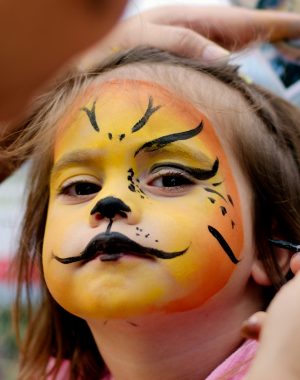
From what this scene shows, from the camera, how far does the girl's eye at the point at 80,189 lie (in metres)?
0.97

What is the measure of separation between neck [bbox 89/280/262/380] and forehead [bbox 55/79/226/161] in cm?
26

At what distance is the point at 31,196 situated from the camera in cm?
120

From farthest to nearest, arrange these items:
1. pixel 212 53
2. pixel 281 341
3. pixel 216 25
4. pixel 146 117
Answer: pixel 216 25 < pixel 212 53 < pixel 146 117 < pixel 281 341

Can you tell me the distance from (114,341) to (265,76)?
0.80 m

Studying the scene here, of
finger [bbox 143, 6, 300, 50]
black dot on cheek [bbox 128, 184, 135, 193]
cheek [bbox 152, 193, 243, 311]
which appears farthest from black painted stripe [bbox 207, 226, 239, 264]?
finger [bbox 143, 6, 300, 50]

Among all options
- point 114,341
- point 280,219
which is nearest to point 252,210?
point 280,219

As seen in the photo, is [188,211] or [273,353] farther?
[188,211]

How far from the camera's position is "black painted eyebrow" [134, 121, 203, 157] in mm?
940

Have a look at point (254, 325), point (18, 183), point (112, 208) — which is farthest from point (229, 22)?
A: point (254, 325)

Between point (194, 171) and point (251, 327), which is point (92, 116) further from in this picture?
point (251, 327)

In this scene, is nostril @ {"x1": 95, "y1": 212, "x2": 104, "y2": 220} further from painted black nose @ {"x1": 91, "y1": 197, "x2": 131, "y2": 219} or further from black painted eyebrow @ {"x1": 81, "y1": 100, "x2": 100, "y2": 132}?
black painted eyebrow @ {"x1": 81, "y1": 100, "x2": 100, "y2": 132}

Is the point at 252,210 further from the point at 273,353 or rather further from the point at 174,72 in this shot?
the point at 273,353

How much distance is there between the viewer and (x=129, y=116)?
37.9 inches

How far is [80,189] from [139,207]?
5.8 inches
